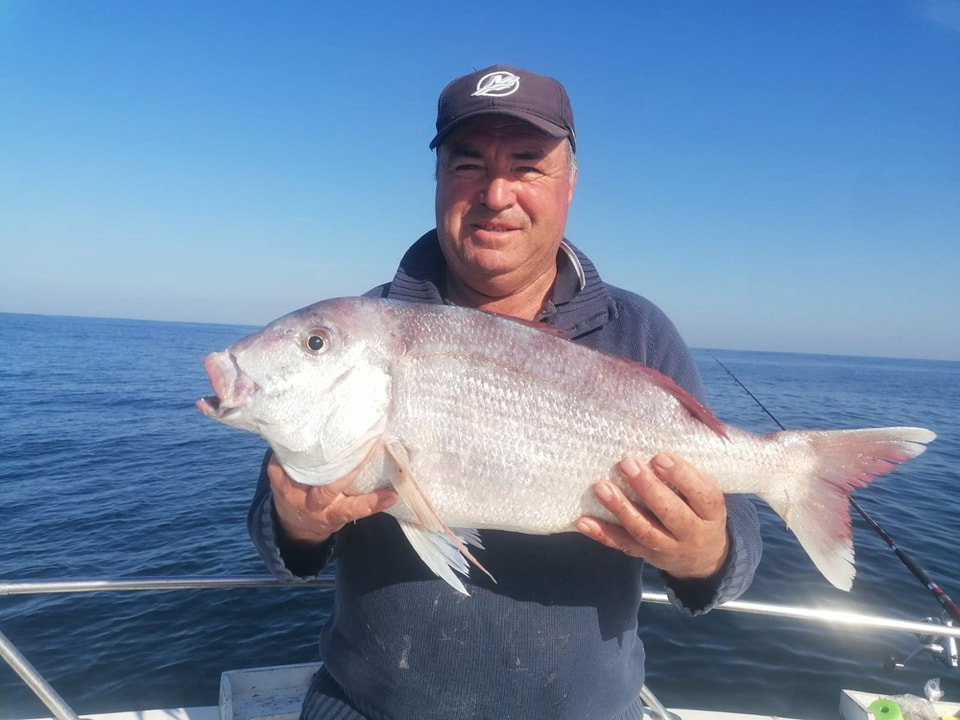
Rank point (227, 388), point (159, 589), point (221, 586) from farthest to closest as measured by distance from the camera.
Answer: point (221, 586)
point (159, 589)
point (227, 388)

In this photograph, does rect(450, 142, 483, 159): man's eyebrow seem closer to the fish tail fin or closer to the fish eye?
the fish eye

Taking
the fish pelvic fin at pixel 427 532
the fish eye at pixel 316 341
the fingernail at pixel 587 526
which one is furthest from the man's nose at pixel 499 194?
the fingernail at pixel 587 526

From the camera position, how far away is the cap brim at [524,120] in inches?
90.0

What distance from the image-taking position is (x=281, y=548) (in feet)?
7.41

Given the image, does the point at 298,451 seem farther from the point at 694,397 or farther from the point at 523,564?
the point at 694,397

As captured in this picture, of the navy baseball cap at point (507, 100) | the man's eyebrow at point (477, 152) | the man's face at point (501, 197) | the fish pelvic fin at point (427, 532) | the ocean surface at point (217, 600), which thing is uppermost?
the navy baseball cap at point (507, 100)

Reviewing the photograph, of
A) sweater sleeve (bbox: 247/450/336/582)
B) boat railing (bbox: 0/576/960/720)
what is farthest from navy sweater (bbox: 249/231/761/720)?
boat railing (bbox: 0/576/960/720)

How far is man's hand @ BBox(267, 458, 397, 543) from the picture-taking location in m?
2.01

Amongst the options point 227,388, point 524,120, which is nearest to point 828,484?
point 524,120

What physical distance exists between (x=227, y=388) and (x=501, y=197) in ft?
4.28

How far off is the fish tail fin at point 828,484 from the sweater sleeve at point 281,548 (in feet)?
5.96

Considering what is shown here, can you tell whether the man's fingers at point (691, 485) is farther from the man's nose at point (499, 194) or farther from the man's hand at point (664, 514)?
the man's nose at point (499, 194)

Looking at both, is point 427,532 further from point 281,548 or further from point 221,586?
point 221,586

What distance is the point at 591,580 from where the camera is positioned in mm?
2244
